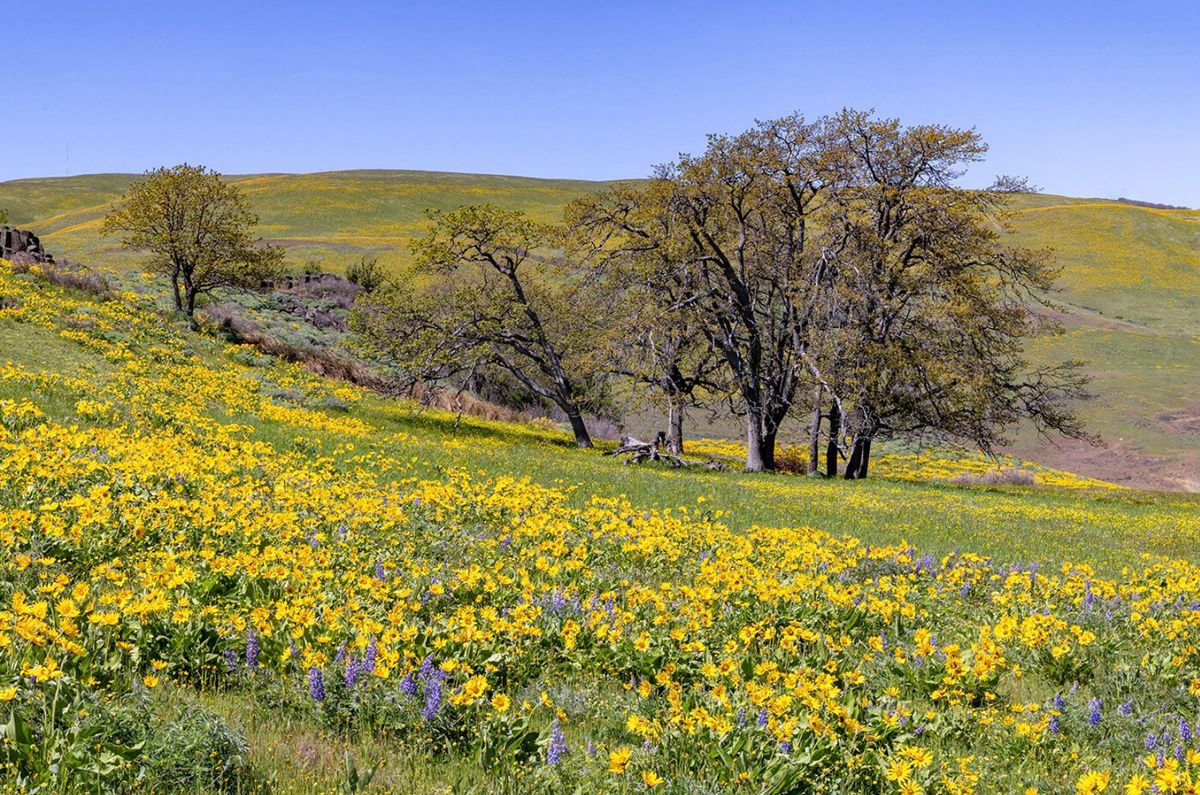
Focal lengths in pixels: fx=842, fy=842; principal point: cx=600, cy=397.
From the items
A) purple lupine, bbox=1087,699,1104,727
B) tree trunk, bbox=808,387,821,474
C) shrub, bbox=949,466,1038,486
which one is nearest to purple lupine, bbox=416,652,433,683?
purple lupine, bbox=1087,699,1104,727

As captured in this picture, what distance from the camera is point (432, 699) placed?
460 centimetres

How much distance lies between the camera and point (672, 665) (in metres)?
5.37

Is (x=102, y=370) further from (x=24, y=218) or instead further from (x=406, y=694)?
(x=24, y=218)

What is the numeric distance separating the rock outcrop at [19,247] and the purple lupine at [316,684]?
114 ft

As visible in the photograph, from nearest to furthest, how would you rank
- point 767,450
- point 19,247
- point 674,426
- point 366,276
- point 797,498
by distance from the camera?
point 797,498, point 674,426, point 767,450, point 19,247, point 366,276

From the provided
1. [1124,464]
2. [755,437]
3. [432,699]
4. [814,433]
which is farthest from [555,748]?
[1124,464]

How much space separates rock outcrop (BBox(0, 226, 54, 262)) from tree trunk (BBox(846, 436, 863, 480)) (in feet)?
105

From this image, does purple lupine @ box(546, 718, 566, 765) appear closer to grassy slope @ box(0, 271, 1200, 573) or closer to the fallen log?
grassy slope @ box(0, 271, 1200, 573)

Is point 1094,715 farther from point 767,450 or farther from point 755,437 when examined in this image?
point 767,450

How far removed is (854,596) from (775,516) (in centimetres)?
829

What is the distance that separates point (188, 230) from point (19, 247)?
677 cm

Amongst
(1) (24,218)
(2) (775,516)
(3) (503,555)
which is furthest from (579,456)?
(1) (24,218)

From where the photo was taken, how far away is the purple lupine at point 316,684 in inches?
182

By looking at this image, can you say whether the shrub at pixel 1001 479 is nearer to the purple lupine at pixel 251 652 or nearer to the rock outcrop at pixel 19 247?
the purple lupine at pixel 251 652
